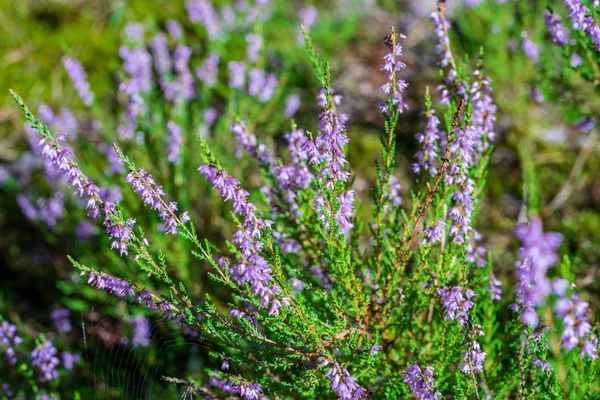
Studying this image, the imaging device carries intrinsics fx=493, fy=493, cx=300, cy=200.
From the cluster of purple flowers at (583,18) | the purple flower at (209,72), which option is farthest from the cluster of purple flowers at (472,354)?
the purple flower at (209,72)

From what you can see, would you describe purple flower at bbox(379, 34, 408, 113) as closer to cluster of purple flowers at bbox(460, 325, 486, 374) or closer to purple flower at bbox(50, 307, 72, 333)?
cluster of purple flowers at bbox(460, 325, 486, 374)

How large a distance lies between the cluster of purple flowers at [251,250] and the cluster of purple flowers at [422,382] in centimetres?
62

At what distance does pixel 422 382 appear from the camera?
2.11 meters

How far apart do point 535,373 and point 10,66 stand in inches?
269

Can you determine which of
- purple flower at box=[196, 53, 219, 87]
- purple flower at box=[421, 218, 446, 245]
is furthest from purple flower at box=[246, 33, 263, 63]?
purple flower at box=[421, 218, 446, 245]

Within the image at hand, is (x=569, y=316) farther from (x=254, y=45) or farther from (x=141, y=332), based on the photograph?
(x=254, y=45)

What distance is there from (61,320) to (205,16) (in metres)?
3.71

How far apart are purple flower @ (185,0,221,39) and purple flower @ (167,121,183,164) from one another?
6.97 feet

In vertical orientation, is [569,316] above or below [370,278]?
below

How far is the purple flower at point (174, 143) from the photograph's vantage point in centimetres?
400

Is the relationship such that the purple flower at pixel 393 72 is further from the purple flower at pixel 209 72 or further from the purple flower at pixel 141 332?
the purple flower at pixel 209 72

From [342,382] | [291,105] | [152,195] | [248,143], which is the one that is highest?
[291,105]

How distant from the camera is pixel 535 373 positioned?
7.07 feet

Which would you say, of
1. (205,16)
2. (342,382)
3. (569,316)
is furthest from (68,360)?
(205,16)
